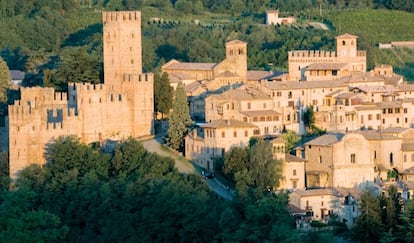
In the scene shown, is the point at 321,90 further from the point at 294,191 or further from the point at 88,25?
the point at 88,25

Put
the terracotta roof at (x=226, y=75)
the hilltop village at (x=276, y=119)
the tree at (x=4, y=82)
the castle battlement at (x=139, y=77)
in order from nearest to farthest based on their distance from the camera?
1. the hilltop village at (x=276, y=119)
2. the castle battlement at (x=139, y=77)
3. the terracotta roof at (x=226, y=75)
4. the tree at (x=4, y=82)

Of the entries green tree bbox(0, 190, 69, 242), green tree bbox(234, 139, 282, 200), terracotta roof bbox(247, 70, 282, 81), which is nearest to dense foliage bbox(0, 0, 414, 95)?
terracotta roof bbox(247, 70, 282, 81)

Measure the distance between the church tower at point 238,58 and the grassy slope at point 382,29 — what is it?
11888mm

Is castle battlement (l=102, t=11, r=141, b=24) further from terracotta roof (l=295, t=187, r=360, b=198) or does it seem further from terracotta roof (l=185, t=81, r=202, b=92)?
terracotta roof (l=295, t=187, r=360, b=198)

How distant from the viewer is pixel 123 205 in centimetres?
4222

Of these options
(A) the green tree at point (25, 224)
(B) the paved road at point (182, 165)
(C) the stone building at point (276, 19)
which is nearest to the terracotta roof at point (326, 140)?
(B) the paved road at point (182, 165)

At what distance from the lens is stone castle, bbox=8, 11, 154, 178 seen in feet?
148

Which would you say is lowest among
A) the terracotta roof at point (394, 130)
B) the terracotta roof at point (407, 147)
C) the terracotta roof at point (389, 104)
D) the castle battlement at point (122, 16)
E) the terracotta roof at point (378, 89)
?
the terracotta roof at point (407, 147)

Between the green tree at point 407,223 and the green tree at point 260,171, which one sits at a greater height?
the green tree at point 260,171

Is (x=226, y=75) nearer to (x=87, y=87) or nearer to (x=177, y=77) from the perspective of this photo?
(x=177, y=77)

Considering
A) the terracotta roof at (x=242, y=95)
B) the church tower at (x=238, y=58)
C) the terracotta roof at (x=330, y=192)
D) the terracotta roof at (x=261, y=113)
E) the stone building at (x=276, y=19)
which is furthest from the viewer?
the stone building at (x=276, y=19)

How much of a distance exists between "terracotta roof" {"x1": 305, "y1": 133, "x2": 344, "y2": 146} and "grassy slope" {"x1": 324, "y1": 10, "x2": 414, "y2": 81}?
62.3ft

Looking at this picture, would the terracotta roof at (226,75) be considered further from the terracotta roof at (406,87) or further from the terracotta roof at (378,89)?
the terracotta roof at (406,87)

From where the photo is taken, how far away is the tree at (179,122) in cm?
4588
